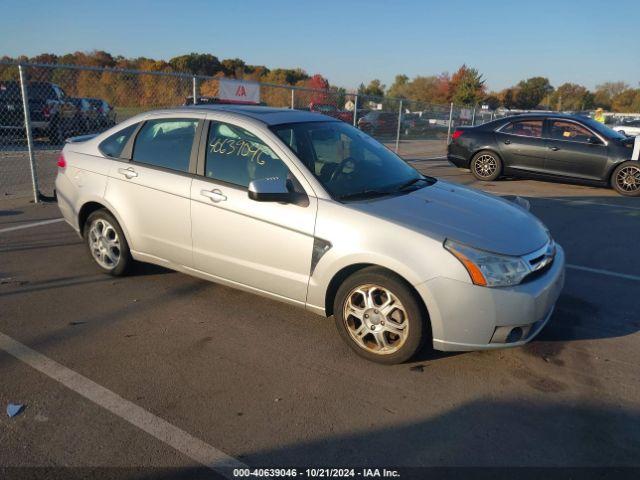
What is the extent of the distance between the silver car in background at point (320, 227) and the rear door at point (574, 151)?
7155mm

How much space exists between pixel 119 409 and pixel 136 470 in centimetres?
55

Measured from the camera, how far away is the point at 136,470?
8.06 ft

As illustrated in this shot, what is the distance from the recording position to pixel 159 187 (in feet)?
14.2

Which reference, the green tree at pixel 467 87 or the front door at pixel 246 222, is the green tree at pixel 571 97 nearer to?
the green tree at pixel 467 87

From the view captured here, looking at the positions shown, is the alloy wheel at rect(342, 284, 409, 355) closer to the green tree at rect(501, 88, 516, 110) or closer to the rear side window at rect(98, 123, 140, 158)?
the rear side window at rect(98, 123, 140, 158)

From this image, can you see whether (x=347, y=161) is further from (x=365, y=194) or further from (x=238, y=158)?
(x=238, y=158)

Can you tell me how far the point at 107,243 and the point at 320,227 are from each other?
2460 millimetres

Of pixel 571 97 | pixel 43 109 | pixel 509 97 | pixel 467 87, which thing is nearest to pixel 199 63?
pixel 467 87

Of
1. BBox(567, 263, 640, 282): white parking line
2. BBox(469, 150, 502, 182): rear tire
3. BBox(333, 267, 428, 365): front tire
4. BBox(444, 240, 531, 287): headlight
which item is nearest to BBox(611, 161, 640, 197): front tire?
BBox(469, 150, 502, 182): rear tire

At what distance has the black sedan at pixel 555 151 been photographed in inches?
400

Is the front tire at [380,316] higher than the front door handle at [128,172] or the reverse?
the reverse

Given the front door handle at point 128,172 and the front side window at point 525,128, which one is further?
the front side window at point 525,128

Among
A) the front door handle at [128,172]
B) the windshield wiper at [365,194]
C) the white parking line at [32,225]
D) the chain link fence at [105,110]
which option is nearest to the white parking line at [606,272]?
the windshield wiper at [365,194]

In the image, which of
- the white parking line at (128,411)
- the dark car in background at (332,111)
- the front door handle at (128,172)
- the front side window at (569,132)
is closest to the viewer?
the white parking line at (128,411)
